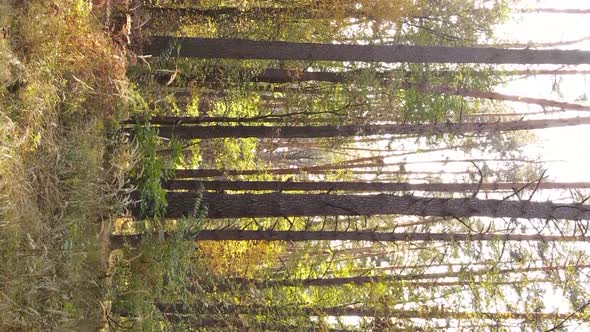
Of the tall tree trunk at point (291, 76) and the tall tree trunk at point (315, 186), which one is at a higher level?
the tall tree trunk at point (291, 76)

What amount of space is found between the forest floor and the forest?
23 mm

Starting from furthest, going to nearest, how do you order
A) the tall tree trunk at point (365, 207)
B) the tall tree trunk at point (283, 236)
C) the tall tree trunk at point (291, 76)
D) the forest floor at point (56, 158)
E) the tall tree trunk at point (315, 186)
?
the tall tree trunk at point (291, 76) < the tall tree trunk at point (315, 186) < the tall tree trunk at point (283, 236) < the tall tree trunk at point (365, 207) < the forest floor at point (56, 158)

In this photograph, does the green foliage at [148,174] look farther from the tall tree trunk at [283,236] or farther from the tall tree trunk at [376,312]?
the tall tree trunk at [376,312]

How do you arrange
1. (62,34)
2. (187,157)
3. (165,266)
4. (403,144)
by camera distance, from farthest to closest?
1. (403,144)
2. (187,157)
3. (165,266)
4. (62,34)

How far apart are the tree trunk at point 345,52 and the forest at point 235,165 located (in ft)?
0.08

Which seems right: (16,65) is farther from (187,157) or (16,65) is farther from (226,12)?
(187,157)

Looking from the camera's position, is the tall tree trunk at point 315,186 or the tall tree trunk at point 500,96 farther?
the tall tree trunk at point 500,96

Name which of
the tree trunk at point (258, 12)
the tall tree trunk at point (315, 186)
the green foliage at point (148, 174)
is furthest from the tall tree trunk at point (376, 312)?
the tree trunk at point (258, 12)

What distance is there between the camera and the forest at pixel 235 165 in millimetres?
5785

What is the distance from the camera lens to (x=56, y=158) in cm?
597

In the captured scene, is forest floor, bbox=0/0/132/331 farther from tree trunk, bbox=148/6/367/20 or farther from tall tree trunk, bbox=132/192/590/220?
tree trunk, bbox=148/6/367/20

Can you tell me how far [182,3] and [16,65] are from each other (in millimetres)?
5146

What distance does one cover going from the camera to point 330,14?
33.2ft

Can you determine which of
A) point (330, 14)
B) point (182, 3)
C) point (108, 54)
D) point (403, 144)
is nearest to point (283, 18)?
point (330, 14)
